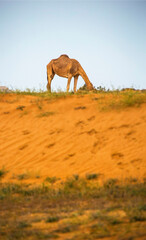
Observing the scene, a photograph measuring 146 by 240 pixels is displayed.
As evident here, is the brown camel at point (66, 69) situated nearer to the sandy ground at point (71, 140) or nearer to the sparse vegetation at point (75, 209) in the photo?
the sandy ground at point (71, 140)

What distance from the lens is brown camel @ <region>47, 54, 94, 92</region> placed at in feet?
51.6

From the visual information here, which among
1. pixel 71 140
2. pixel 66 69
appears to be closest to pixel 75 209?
pixel 71 140

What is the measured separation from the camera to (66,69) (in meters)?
15.7

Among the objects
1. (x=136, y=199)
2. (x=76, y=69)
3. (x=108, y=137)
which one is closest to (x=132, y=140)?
(x=108, y=137)

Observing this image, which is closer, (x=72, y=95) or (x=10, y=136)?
(x=10, y=136)

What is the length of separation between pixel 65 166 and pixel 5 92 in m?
7.23

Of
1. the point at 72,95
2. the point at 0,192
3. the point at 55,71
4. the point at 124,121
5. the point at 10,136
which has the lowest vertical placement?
the point at 0,192

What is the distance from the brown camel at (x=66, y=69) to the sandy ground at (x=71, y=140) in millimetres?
4589

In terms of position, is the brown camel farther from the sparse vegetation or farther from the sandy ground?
the sparse vegetation

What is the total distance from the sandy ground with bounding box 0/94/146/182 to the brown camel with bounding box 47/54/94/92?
4.59 meters

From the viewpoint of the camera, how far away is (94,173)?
6551mm

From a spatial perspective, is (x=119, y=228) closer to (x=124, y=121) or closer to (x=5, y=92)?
(x=124, y=121)

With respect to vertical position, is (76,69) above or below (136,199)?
above

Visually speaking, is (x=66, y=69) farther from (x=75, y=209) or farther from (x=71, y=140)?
(x=75, y=209)
